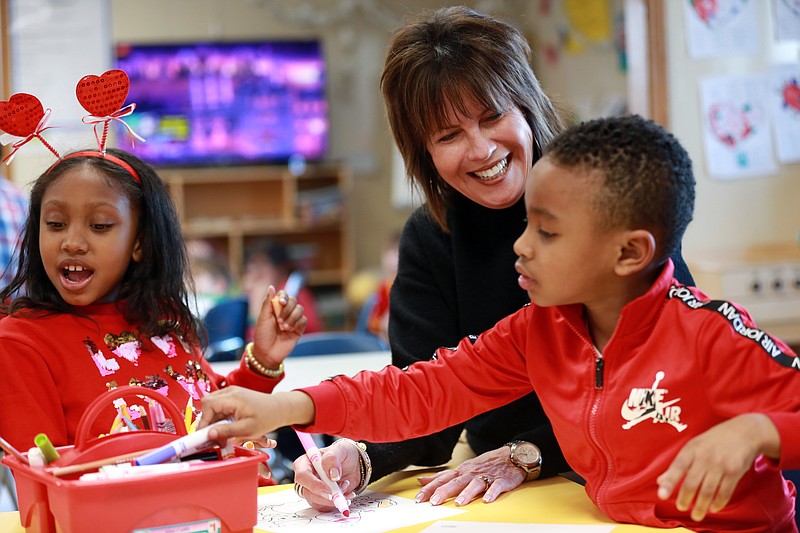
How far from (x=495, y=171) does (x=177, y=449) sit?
83 cm

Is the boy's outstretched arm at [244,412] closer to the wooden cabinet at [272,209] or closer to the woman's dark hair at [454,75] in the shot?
the woman's dark hair at [454,75]

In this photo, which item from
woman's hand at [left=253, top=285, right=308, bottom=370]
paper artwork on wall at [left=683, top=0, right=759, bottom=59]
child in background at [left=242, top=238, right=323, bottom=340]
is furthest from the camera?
Result: child in background at [left=242, top=238, right=323, bottom=340]

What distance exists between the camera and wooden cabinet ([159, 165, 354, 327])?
7.21 meters

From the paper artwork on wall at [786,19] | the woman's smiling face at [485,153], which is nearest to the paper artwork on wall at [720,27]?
the paper artwork on wall at [786,19]

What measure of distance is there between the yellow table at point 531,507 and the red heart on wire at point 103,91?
2.10 ft

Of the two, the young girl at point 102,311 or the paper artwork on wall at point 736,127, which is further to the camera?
the paper artwork on wall at point 736,127

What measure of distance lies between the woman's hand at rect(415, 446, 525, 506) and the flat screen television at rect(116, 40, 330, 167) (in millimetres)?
6025

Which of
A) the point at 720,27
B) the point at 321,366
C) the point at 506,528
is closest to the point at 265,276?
the point at 321,366

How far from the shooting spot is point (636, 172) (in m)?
1.10

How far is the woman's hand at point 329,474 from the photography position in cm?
128

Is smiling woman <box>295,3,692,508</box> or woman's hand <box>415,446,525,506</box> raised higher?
smiling woman <box>295,3,692,508</box>

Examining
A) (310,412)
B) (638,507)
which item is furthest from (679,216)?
(310,412)

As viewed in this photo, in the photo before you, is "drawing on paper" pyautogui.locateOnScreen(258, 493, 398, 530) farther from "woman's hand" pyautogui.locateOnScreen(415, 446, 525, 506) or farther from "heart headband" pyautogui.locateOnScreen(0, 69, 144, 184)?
"heart headband" pyautogui.locateOnScreen(0, 69, 144, 184)

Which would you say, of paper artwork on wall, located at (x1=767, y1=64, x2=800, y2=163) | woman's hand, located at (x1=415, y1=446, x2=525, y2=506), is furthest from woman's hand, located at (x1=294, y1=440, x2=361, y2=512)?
paper artwork on wall, located at (x1=767, y1=64, x2=800, y2=163)
